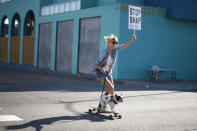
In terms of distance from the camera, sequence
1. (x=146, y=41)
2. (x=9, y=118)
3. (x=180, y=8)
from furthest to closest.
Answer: (x=180, y=8) < (x=146, y=41) < (x=9, y=118)

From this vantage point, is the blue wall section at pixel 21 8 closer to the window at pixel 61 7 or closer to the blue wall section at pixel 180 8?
the window at pixel 61 7

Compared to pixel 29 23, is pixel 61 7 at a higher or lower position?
higher

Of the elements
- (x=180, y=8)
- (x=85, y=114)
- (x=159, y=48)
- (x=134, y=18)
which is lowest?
(x=85, y=114)

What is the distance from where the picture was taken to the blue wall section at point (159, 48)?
21.0 meters

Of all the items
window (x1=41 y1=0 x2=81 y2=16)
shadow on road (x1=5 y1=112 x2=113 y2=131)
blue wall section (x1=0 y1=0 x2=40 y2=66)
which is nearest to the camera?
shadow on road (x1=5 y1=112 x2=113 y2=131)

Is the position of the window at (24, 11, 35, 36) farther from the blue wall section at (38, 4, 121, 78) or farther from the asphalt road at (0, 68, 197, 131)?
the asphalt road at (0, 68, 197, 131)

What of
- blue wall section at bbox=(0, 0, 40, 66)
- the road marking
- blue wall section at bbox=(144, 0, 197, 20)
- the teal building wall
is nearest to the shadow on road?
the road marking

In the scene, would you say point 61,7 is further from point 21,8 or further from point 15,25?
point 15,25

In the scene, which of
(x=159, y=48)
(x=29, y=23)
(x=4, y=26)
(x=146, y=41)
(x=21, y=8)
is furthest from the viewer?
(x=4, y=26)

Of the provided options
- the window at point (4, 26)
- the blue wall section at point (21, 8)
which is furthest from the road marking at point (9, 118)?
the window at point (4, 26)

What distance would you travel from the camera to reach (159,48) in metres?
22.1

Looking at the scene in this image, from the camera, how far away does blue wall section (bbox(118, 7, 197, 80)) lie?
21.0 metres

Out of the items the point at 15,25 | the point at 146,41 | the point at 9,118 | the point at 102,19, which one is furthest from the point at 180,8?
the point at 15,25

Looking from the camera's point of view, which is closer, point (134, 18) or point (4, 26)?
point (134, 18)
